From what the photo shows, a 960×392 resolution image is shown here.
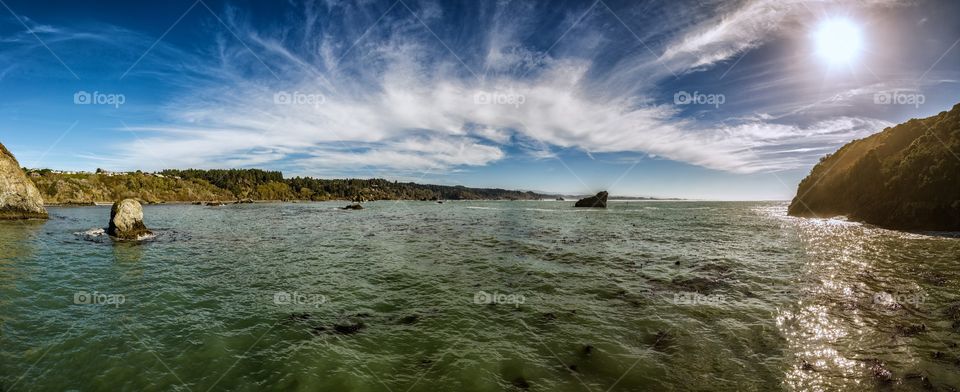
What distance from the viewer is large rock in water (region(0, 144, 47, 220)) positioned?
168 feet

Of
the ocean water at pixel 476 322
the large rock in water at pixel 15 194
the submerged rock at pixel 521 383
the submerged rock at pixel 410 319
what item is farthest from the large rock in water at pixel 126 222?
the submerged rock at pixel 521 383

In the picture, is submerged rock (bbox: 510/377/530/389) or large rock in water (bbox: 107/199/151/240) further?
large rock in water (bbox: 107/199/151/240)

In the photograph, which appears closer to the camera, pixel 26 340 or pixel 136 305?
pixel 26 340

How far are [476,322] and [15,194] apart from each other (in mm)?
81356

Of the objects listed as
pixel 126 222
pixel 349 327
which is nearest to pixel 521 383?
pixel 349 327

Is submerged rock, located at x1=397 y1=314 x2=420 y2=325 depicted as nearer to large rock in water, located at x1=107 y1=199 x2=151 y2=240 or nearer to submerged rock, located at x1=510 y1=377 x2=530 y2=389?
submerged rock, located at x1=510 y1=377 x2=530 y2=389

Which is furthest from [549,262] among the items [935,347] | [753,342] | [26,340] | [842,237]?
[842,237]

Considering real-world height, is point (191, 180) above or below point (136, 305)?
above

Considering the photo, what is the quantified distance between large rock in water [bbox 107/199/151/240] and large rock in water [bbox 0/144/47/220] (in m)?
34.9

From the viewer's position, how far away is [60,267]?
70.4 ft

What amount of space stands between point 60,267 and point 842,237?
6705 centimetres

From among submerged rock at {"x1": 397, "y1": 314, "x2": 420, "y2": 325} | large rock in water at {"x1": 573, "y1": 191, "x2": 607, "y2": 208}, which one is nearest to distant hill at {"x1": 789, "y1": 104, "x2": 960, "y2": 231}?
submerged rock at {"x1": 397, "y1": 314, "x2": 420, "y2": 325}

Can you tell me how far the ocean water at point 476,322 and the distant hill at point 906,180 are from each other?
80.2 feet

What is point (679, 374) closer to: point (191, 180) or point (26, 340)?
point (26, 340)
